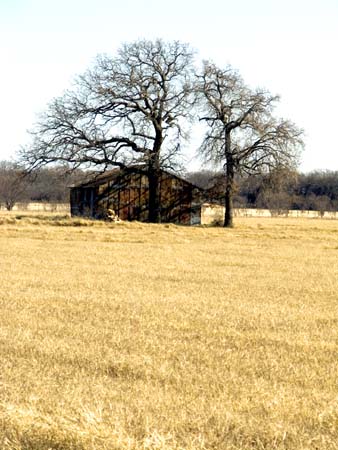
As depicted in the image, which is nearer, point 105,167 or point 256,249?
point 256,249

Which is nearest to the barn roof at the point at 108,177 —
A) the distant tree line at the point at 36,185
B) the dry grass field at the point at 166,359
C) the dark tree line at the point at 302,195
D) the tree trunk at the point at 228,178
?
the distant tree line at the point at 36,185

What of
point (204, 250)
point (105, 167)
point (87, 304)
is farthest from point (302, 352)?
point (105, 167)

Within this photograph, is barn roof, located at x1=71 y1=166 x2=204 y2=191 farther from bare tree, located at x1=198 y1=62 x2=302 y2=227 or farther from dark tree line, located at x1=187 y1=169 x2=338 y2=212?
dark tree line, located at x1=187 y1=169 x2=338 y2=212

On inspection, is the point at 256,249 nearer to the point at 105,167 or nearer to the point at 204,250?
the point at 204,250

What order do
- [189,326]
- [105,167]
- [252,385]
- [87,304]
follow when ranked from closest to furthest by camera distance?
[252,385] < [189,326] < [87,304] < [105,167]

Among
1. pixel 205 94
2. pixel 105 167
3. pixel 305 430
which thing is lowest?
pixel 305 430

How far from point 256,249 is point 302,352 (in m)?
20.5

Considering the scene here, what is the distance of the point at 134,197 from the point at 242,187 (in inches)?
852

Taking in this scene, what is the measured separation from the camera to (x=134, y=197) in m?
52.6

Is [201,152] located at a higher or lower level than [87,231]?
higher

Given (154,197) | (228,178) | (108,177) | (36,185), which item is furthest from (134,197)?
(36,185)

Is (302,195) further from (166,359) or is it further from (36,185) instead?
(166,359)

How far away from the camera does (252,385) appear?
6.93m

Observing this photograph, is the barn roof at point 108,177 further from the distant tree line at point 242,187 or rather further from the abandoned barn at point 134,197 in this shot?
the distant tree line at point 242,187
